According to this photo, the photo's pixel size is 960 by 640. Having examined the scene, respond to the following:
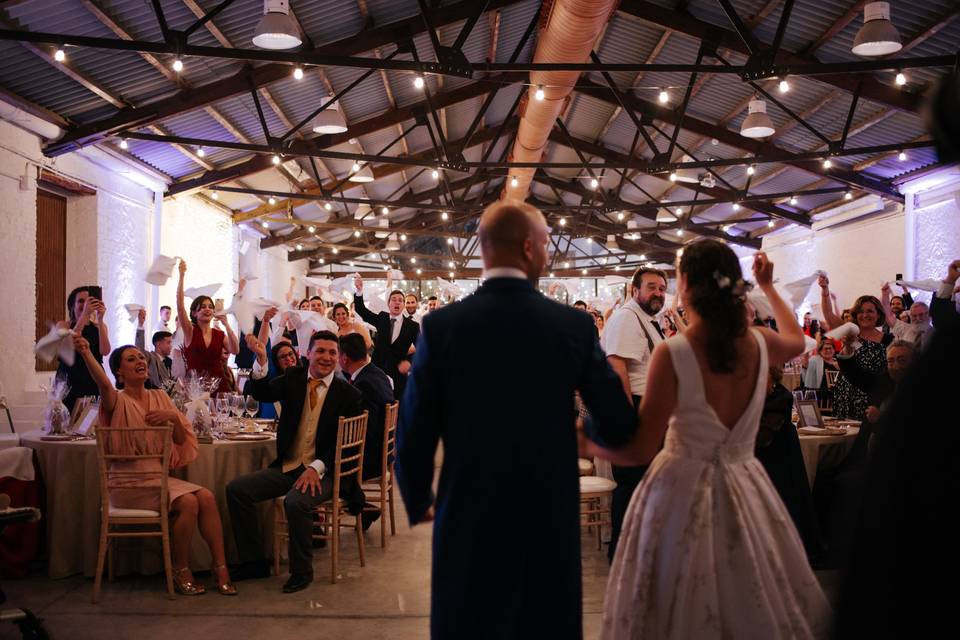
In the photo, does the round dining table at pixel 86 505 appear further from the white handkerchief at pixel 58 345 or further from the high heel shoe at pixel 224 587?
the white handkerchief at pixel 58 345

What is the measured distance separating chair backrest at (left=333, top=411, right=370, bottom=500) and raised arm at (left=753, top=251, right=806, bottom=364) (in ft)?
8.73

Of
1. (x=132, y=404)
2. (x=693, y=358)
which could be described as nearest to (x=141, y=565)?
(x=132, y=404)

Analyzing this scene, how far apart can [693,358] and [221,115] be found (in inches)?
392

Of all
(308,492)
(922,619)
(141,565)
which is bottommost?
(141,565)

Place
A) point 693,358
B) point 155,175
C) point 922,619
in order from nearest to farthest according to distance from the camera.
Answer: point 922,619 < point 693,358 < point 155,175

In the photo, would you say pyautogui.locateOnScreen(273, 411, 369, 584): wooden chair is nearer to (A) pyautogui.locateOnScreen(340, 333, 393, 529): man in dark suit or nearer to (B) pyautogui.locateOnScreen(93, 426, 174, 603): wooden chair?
(A) pyautogui.locateOnScreen(340, 333, 393, 529): man in dark suit

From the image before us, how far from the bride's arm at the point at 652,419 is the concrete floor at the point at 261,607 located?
6.15 ft

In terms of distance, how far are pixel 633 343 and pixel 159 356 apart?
4.60 meters

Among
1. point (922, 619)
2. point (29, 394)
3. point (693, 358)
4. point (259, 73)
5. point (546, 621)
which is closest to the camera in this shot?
point (922, 619)

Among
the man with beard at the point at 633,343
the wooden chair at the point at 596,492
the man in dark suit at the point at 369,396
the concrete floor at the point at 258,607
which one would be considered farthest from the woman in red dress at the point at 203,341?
the man with beard at the point at 633,343

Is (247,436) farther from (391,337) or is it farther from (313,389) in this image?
(391,337)

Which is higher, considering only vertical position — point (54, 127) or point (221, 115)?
point (221, 115)

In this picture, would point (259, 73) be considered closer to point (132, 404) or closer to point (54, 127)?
point (54, 127)

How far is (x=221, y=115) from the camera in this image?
10812 mm
